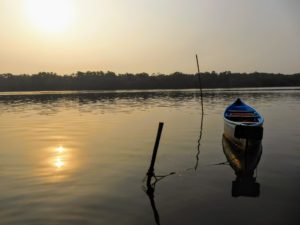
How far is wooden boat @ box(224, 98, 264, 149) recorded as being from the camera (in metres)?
19.7

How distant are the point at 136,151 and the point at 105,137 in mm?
7821

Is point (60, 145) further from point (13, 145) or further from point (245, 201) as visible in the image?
point (245, 201)

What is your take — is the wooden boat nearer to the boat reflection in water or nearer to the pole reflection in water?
the boat reflection in water

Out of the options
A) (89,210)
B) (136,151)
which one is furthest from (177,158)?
(89,210)

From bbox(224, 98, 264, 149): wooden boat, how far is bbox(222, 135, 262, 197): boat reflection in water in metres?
0.48

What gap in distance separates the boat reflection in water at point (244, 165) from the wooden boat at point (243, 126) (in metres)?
0.48

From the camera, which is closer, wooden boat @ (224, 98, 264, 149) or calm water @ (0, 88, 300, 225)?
calm water @ (0, 88, 300, 225)

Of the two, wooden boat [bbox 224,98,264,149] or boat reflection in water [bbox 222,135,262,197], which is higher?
wooden boat [bbox 224,98,264,149]

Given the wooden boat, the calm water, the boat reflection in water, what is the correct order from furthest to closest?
the wooden boat < the boat reflection in water < the calm water

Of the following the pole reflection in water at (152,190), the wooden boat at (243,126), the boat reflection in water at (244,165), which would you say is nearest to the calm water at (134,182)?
the pole reflection in water at (152,190)

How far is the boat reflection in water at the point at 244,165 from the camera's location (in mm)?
14930

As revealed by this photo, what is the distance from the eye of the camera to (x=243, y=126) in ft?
66.2

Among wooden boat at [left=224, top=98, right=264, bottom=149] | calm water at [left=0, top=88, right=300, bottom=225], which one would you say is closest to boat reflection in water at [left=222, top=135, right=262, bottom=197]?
calm water at [left=0, top=88, right=300, bottom=225]

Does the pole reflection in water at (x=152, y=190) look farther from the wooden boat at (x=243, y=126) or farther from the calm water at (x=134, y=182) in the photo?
the wooden boat at (x=243, y=126)
